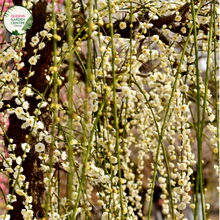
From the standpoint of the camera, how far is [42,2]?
3.41ft

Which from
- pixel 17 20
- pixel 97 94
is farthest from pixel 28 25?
pixel 97 94

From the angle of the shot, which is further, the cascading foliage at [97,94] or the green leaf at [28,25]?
the green leaf at [28,25]

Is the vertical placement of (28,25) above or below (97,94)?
above

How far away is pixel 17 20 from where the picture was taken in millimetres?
903

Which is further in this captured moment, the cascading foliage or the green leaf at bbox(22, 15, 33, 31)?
the green leaf at bbox(22, 15, 33, 31)

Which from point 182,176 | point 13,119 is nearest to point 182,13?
point 182,176

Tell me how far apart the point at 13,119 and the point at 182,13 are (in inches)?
27.1

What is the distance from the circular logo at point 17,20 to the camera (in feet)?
2.88

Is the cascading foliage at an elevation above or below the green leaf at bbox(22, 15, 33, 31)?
below

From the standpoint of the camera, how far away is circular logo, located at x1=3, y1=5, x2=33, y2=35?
0.88 m

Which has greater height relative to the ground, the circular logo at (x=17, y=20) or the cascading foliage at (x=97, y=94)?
the circular logo at (x=17, y=20)

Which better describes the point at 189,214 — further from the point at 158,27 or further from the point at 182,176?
the point at 158,27

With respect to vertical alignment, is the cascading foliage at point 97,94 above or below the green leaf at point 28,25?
below

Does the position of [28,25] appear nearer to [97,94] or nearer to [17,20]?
[17,20]
